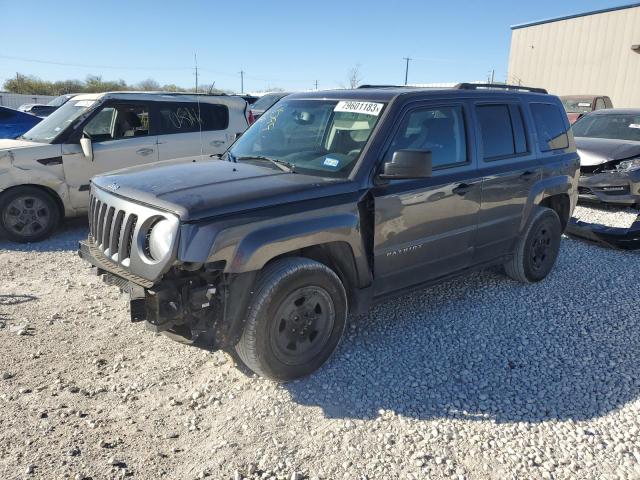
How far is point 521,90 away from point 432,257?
2.30 meters

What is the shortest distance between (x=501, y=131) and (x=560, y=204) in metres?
1.44

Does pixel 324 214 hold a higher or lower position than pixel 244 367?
higher

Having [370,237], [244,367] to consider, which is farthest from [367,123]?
[244,367]

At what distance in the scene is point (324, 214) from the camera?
3.42 metres

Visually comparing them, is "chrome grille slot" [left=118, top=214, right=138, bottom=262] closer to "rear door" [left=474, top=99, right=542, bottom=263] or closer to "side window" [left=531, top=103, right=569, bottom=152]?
"rear door" [left=474, top=99, right=542, bottom=263]

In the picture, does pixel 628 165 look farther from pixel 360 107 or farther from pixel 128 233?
pixel 128 233

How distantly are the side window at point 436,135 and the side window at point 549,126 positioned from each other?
129cm

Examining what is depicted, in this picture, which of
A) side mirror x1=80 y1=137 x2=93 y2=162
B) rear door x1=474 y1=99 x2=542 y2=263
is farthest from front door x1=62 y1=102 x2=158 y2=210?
rear door x1=474 y1=99 x2=542 y2=263

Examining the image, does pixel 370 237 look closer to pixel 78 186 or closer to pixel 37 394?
pixel 37 394

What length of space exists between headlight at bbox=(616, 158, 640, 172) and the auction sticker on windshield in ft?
21.1

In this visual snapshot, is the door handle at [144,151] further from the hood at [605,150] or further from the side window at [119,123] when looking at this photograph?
the hood at [605,150]

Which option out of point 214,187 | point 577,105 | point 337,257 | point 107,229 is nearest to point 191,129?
point 107,229

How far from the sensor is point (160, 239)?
10.00ft

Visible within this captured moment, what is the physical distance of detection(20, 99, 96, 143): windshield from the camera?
7055 mm
